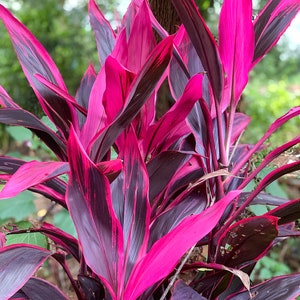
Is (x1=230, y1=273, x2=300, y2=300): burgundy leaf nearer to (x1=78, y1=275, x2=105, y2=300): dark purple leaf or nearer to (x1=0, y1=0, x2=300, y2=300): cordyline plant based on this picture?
(x1=0, y1=0, x2=300, y2=300): cordyline plant

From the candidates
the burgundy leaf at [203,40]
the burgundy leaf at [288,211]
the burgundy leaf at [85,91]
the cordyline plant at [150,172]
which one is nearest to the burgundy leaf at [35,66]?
the cordyline plant at [150,172]

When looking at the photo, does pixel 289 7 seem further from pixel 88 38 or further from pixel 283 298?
pixel 88 38

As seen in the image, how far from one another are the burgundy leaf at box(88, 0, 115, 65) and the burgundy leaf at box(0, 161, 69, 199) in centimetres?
32

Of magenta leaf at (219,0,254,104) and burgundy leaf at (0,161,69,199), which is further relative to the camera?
magenta leaf at (219,0,254,104)

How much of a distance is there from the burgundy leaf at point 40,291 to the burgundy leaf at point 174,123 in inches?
9.6

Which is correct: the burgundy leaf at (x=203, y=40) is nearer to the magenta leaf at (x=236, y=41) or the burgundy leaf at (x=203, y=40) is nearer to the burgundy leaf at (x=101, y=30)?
the magenta leaf at (x=236, y=41)

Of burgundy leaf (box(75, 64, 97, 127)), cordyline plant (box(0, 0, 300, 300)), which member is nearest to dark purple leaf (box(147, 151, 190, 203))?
cordyline plant (box(0, 0, 300, 300))

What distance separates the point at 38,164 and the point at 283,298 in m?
0.37

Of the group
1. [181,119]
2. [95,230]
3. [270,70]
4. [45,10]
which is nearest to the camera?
[95,230]

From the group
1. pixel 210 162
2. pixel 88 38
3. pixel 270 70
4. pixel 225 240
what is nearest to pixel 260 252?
pixel 225 240

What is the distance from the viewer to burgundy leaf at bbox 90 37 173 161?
52 cm

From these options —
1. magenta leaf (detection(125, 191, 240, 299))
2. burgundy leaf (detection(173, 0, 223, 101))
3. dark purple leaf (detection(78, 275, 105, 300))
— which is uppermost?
burgundy leaf (detection(173, 0, 223, 101))

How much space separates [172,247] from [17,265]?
18 cm

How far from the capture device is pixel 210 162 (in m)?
0.70
